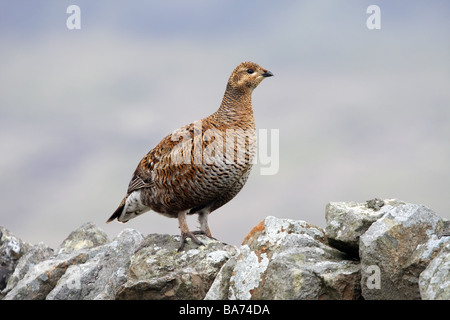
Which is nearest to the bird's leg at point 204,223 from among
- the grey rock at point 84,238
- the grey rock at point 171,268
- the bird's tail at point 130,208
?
the grey rock at point 171,268

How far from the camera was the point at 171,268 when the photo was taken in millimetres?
8578

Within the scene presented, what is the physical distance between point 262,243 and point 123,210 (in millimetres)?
3517

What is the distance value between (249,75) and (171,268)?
9.98ft

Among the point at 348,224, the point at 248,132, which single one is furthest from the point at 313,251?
the point at 248,132

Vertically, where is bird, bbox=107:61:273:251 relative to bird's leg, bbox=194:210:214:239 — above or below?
above

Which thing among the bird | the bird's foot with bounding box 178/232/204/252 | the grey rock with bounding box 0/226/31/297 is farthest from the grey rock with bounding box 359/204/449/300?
the grey rock with bounding box 0/226/31/297

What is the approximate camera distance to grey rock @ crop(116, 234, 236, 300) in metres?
7.98

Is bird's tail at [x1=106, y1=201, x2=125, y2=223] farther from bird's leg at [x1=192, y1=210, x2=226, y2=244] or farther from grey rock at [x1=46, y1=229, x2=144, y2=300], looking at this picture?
bird's leg at [x1=192, y1=210, x2=226, y2=244]

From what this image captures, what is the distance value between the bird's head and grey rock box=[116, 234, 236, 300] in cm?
234

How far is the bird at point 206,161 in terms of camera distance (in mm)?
8836

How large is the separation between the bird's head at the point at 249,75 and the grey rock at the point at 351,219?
242cm

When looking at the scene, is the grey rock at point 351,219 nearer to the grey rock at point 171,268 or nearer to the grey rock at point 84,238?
the grey rock at point 171,268
